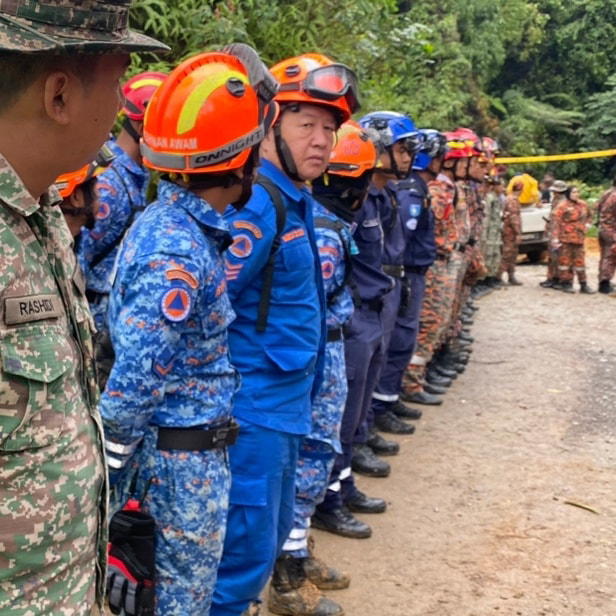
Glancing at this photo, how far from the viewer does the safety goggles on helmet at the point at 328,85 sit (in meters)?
3.79

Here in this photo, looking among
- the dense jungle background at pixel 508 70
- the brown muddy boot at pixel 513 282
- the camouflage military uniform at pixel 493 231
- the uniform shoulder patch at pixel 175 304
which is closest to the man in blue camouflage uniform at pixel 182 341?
the uniform shoulder patch at pixel 175 304

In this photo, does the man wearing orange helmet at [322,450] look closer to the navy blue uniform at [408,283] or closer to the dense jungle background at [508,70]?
the navy blue uniform at [408,283]

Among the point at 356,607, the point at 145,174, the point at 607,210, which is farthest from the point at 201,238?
the point at 607,210

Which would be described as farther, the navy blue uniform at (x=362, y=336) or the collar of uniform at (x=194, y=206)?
the navy blue uniform at (x=362, y=336)

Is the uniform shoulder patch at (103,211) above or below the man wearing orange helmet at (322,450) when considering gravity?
above

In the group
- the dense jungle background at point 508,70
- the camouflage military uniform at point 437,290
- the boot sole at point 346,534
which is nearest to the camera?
the boot sole at point 346,534

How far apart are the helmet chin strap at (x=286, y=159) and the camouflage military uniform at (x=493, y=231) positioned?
10907mm

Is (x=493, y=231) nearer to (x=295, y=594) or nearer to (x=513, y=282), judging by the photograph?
(x=513, y=282)

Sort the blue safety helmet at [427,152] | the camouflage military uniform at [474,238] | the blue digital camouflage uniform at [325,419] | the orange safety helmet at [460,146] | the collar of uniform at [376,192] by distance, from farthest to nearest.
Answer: the camouflage military uniform at [474,238], the orange safety helmet at [460,146], the blue safety helmet at [427,152], the collar of uniform at [376,192], the blue digital camouflage uniform at [325,419]

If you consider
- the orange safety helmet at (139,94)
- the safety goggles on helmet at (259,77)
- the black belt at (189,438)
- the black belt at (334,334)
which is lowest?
the black belt at (334,334)

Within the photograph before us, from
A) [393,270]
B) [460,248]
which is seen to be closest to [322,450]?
[393,270]

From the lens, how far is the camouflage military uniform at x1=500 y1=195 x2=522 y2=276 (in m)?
16.2

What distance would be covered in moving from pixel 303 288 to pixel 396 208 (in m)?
3.15

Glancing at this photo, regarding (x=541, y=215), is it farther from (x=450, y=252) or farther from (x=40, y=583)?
(x=40, y=583)
